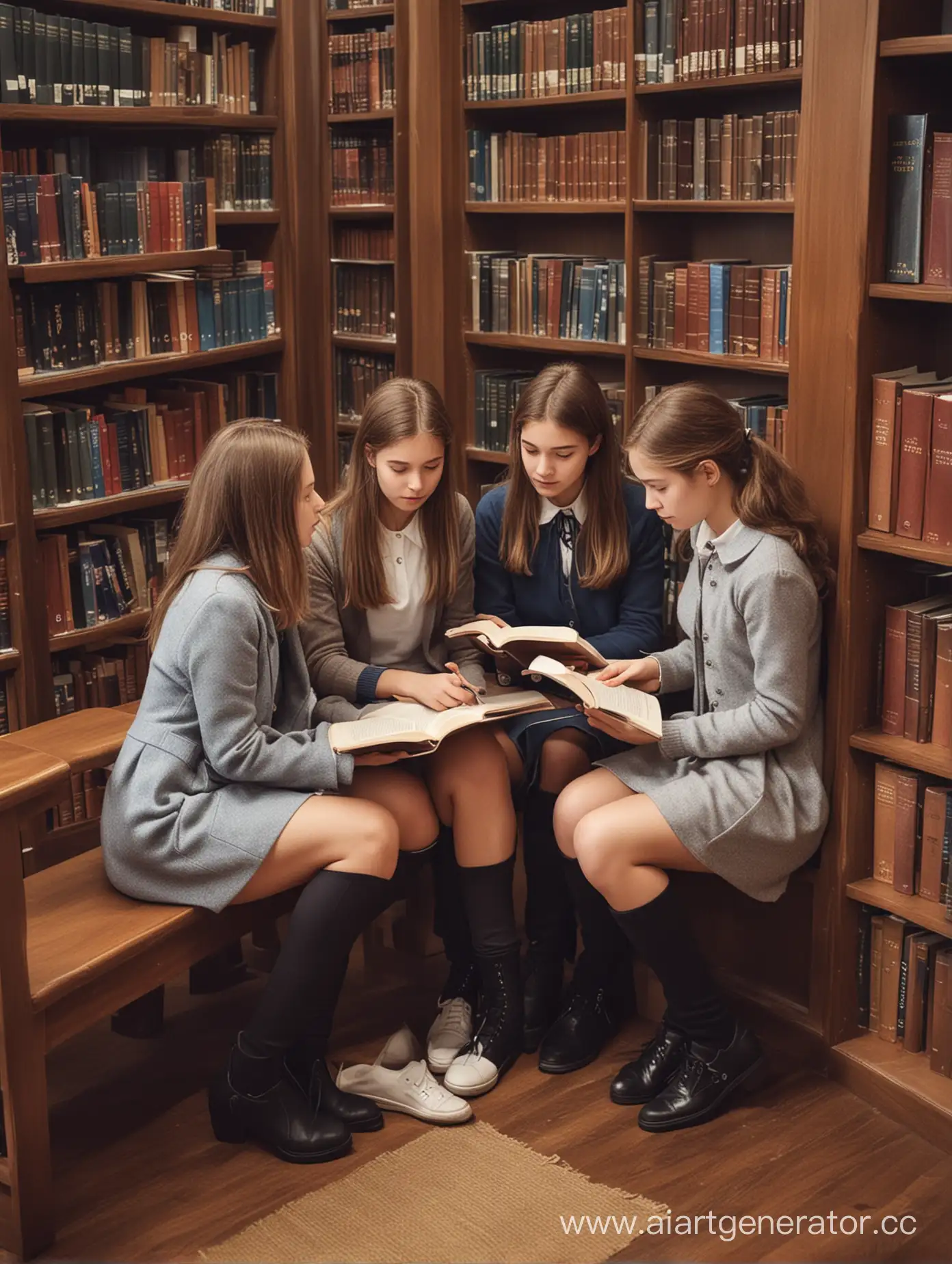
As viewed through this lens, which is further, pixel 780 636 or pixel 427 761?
pixel 427 761

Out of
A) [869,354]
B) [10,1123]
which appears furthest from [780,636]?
[10,1123]

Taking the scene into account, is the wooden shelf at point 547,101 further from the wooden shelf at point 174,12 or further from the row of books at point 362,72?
the row of books at point 362,72

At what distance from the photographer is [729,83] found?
2.75 m

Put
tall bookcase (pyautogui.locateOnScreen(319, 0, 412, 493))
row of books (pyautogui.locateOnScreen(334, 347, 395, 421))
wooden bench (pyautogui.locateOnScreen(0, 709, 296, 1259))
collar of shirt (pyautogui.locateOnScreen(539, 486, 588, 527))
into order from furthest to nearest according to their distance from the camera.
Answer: row of books (pyautogui.locateOnScreen(334, 347, 395, 421)) < tall bookcase (pyautogui.locateOnScreen(319, 0, 412, 493)) < collar of shirt (pyautogui.locateOnScreen(539, 486, 588, 527)) < wooden bench (pyautogui.locateOnScreen(0, 709, 296, 1259))

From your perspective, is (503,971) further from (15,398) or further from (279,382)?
(279,382)

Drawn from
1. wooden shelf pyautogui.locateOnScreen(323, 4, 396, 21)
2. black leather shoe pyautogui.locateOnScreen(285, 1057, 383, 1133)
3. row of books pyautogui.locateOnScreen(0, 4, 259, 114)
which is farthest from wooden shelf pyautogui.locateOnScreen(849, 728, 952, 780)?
wooden shelf pyautogui.locateOnScreen(323, 4, 396, 21)

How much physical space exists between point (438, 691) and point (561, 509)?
46 cm

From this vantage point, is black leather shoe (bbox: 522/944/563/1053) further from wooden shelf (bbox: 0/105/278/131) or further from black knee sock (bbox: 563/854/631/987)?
wooden shelf (bbox: 0/105/278/131)

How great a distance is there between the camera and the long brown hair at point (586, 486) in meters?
2.50

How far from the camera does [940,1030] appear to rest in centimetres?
229

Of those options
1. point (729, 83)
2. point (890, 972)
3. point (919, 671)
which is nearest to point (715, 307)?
point (729, 83)

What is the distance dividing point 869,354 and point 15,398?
5.19ft

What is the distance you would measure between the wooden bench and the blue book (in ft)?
4.75

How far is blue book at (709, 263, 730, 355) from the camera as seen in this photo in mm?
2877
